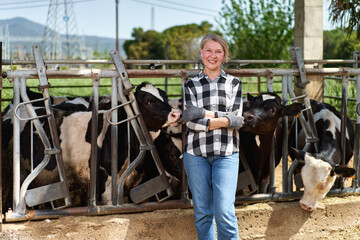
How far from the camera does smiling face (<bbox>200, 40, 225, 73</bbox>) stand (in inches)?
140

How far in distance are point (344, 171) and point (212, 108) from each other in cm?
177

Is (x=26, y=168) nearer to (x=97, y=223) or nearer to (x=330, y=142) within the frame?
(x=97, y=223)

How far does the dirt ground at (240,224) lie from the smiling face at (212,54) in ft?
4.87

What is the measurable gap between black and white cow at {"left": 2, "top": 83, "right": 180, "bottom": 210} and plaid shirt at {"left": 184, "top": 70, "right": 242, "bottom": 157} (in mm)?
787

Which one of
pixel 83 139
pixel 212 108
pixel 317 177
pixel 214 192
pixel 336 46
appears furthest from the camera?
pixel 336 46

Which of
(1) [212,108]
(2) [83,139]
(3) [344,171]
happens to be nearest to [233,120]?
(1) [212,108]

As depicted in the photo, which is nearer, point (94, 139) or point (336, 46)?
point (94, 139)

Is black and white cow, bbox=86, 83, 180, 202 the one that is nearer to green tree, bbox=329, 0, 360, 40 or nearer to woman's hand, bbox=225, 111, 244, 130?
woman's hand, bbox=225, 111, 244, 130

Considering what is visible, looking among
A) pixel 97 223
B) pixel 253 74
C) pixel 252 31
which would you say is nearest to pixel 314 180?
pixel 253 74

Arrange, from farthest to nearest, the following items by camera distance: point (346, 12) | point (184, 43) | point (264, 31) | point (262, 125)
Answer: point (184, 43) → point (264, 31) → point (346, 12) → point (262, 125)

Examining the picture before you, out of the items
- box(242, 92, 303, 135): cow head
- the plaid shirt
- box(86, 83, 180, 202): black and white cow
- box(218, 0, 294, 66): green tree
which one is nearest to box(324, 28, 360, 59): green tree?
box(218, 0, 294, 66): green tree

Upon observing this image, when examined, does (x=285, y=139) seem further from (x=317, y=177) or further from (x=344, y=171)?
(x=344, y=171)

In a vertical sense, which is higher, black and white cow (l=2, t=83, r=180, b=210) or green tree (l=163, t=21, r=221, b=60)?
green tree (l=163, t=21, r=221, b=60)

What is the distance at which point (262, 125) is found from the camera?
4387 millimetres
